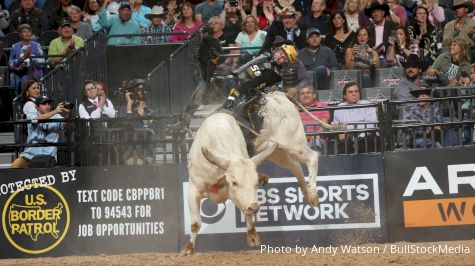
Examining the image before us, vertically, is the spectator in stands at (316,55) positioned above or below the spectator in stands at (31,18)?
below

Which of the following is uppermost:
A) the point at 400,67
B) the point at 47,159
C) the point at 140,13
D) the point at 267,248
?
the point at 140,13

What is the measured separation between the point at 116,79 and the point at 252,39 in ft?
8.91

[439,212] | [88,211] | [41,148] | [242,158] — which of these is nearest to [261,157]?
[242,158]

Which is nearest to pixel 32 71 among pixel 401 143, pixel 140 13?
pixel 140 13

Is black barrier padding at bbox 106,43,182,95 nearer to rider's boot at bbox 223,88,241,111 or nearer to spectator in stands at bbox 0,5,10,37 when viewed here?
spectator in stands at bbox 0,5,10,37

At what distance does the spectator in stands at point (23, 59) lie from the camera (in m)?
19.3

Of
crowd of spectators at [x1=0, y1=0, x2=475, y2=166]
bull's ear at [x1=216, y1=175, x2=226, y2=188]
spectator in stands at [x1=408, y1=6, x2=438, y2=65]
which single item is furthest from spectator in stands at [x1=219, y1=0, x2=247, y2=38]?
bull's ear at [x1=216, y1=175, x2=226, y2=188]

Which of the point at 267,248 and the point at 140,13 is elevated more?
the point at 140,13

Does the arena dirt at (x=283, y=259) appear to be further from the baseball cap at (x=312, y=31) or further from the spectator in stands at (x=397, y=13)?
the spectator in stands at (x=397, y=13)

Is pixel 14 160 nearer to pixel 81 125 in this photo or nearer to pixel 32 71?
pixel 81 125

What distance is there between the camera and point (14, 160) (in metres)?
16.2

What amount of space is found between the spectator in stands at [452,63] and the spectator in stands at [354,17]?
6.72 ft

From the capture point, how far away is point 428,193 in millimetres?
14711

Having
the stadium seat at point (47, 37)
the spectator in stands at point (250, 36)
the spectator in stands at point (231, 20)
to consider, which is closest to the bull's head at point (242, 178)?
the spectator in stands at point (250, 36)
